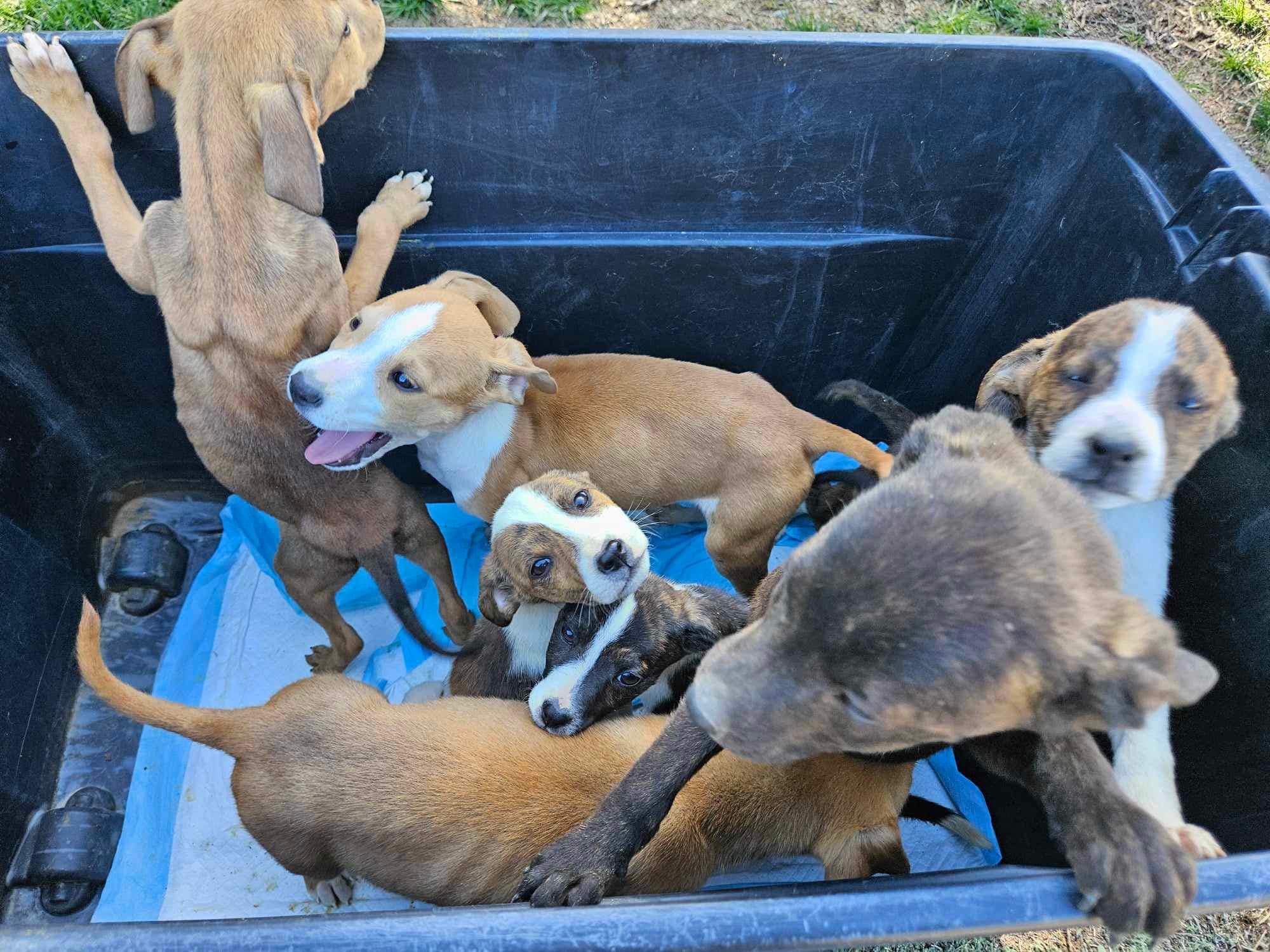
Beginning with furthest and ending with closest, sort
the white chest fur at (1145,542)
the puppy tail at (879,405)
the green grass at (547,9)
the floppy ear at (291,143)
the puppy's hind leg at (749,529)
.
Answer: the green grass at (547,9) → the puppy tail at (879,405) → the puppy's hind leg at (749,529) → the floppy ear at (291,143) → the white chest fur at (1145,542)

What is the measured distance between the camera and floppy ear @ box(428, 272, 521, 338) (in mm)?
3498

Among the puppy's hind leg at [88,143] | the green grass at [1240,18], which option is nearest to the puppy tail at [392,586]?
the puppy's hind leg at [88,143]

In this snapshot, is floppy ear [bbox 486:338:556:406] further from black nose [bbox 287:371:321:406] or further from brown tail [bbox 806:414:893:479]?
brown tail [bbox 806:414:893:479]

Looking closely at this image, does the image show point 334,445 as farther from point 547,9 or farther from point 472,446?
point 547,9

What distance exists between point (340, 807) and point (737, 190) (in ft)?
9.54

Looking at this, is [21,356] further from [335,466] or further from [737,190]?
[737,190]

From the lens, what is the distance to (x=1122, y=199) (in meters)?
3.33

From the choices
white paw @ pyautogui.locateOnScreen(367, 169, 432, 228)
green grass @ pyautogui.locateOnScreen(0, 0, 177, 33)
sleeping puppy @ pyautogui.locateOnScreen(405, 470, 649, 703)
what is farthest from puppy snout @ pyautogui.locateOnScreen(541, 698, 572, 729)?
green grass @ pyautogui.locateOnScreen(0, 0, 177, 33)

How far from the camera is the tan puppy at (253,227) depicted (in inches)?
118

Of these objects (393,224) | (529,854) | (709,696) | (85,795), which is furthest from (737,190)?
(85,795)

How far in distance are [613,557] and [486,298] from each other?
1.29m

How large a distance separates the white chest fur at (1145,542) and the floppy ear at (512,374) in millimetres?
2108

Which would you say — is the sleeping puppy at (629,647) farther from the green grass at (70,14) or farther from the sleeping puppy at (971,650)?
the green grass at (70,14)

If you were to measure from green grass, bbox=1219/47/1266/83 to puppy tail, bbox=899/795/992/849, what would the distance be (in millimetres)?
4654
